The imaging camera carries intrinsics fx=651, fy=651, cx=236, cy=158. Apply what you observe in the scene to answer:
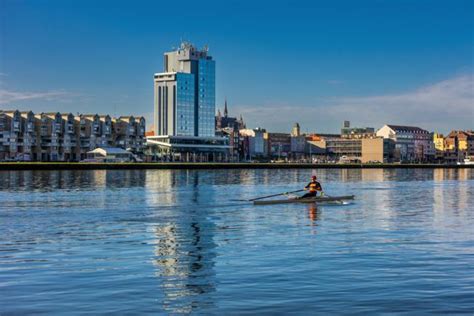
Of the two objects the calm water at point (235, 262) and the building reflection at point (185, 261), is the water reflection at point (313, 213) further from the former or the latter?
the building reflection at point (185, 261)

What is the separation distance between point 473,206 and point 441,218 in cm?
1300

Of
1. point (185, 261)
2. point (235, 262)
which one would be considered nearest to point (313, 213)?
point (235, 262)

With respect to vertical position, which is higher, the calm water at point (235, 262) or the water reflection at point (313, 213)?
the water reflection at point (313, 213)

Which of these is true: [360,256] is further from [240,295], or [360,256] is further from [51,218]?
[51,218]

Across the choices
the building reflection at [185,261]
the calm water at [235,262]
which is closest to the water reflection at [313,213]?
the calm water at [235,262]

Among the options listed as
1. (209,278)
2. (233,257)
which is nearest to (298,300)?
(209,278)

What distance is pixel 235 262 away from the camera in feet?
86.1

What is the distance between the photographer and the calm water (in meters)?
19.4

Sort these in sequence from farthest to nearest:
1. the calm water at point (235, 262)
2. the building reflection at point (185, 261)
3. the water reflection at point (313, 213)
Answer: the water reflection at point (313, 213), the building reflection at point (185, 261), the calm water at point (235, 262)

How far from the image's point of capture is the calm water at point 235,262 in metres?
19.4

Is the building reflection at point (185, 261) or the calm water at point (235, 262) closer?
the calm water at point (235, 262)

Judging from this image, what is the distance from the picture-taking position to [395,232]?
36812 millimetres

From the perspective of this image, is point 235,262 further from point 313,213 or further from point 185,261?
point 313,213

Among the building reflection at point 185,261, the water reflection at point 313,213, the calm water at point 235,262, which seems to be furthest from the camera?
the water reflection at point 313,213
